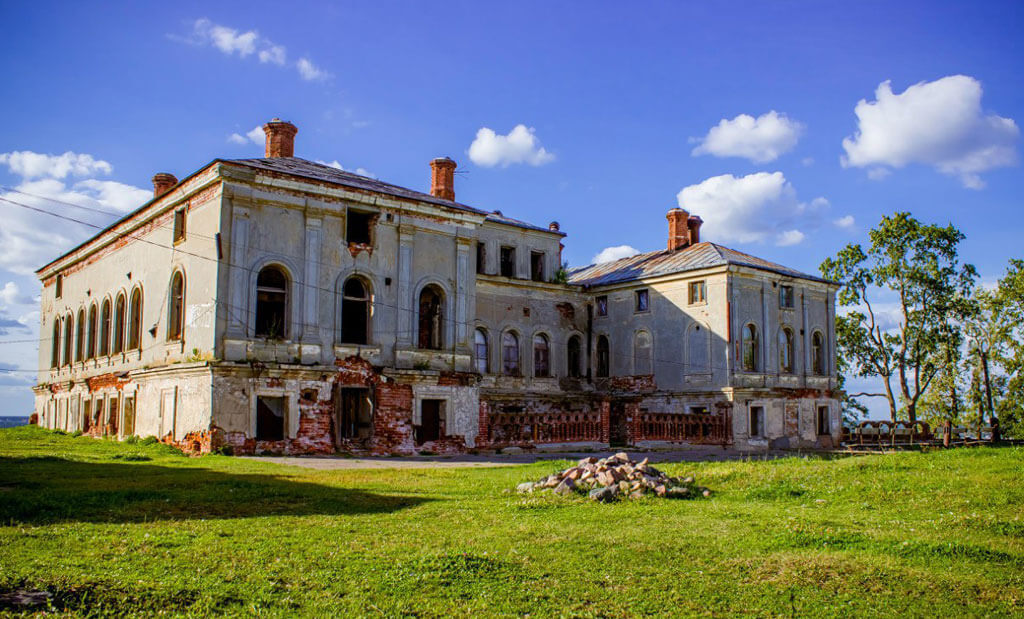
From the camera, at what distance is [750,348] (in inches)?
1411

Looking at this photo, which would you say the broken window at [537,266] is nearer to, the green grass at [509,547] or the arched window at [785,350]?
the arched window at [785,350]

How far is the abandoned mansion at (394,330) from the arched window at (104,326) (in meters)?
0.12

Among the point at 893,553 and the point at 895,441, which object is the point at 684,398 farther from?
the point at 893,553

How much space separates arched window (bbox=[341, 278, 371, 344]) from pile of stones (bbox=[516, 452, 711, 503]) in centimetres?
1434

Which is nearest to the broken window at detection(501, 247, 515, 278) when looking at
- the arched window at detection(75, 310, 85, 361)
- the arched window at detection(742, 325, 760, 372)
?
the arched window at detection(742, 325, 760, 372)

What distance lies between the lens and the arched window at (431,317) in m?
28.9

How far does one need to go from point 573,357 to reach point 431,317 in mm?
11272

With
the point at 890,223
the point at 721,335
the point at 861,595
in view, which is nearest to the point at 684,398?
the point at 721,335

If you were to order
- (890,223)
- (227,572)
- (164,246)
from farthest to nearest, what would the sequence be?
(890,223) → (164,246) → (227,572)

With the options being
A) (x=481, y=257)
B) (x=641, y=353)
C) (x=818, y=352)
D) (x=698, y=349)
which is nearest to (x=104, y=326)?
(x=481, y=257)

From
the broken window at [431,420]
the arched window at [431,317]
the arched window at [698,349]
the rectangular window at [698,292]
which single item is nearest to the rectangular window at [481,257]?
the arched window at [431,317]

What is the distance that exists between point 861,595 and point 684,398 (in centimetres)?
2864

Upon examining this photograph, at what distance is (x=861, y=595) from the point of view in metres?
7.23

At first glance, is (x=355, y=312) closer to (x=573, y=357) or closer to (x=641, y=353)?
(x=573, y=357)
